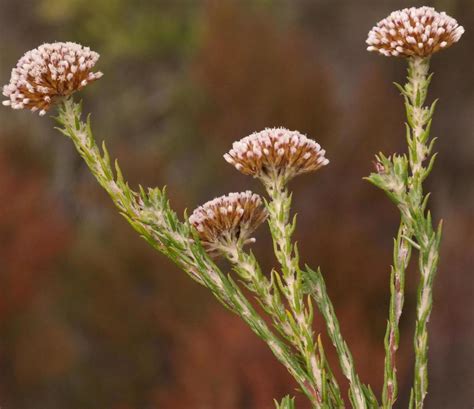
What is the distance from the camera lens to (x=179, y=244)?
5.98 ft

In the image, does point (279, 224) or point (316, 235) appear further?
point (316, 235)

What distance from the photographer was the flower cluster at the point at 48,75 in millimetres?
→ 1867

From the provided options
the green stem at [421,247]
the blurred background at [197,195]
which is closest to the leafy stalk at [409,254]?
the green stem at [421,247]

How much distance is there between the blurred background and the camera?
1980 centimetres

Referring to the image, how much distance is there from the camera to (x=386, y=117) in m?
25.2

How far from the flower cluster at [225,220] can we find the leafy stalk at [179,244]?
68 mm

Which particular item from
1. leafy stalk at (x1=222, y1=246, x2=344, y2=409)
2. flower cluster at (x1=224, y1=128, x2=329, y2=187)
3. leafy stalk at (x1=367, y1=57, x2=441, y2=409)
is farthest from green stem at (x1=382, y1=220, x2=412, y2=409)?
flower cluster at (x1=224, y1=128, x2=329, y2=187)

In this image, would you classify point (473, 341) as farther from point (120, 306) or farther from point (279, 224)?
point (279, 224)

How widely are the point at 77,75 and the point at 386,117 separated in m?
24.0

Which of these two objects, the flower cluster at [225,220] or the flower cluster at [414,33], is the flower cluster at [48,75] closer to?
the flower cluster at [225,220]

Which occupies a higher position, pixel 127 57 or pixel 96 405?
pixel 127 57

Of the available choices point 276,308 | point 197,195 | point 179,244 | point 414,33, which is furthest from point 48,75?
point 197,195

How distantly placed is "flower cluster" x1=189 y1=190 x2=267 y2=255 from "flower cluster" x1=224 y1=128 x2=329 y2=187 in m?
0.07

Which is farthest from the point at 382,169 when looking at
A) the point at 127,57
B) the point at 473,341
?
the point at 127,57
